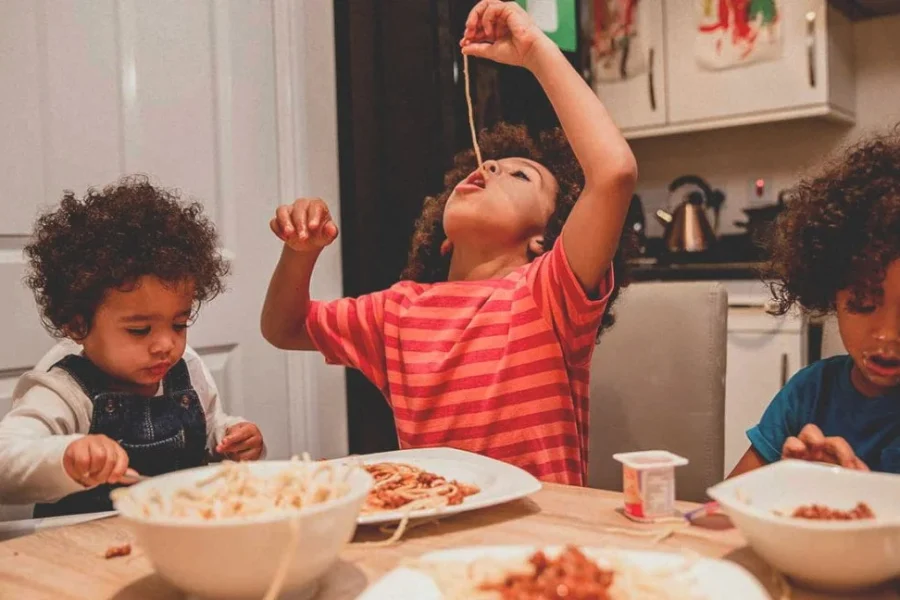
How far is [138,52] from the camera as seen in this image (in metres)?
1.96

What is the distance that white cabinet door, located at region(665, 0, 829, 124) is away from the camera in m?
2.96

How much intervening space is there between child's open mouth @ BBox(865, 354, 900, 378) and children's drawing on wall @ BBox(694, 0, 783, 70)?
→ 236 centimetres

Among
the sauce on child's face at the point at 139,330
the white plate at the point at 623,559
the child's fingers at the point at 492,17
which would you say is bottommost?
the white plate at the point at 623,559

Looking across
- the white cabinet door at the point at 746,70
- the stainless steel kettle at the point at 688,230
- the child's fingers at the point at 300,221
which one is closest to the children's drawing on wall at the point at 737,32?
the white cabinet door at the point at 746,70

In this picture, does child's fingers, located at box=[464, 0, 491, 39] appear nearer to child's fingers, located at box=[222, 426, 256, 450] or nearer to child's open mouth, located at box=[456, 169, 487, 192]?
child's open mouth, located at box=[456, 169, 487, 192]

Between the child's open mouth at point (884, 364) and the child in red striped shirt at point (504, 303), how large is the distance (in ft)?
1.18

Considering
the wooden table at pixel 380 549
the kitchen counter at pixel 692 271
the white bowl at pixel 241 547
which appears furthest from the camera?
the kitchen counter at pixel 692 271

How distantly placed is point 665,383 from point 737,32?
2154mm

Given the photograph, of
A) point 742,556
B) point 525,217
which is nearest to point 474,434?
point 525,217

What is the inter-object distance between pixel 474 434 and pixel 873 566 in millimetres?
758

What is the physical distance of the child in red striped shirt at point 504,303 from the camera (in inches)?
46.1

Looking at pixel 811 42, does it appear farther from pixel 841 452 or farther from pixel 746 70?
pixel 841 452

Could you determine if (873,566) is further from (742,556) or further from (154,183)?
(154,183)

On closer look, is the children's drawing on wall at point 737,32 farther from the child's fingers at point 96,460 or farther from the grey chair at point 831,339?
the child's fingers at point 96,460
